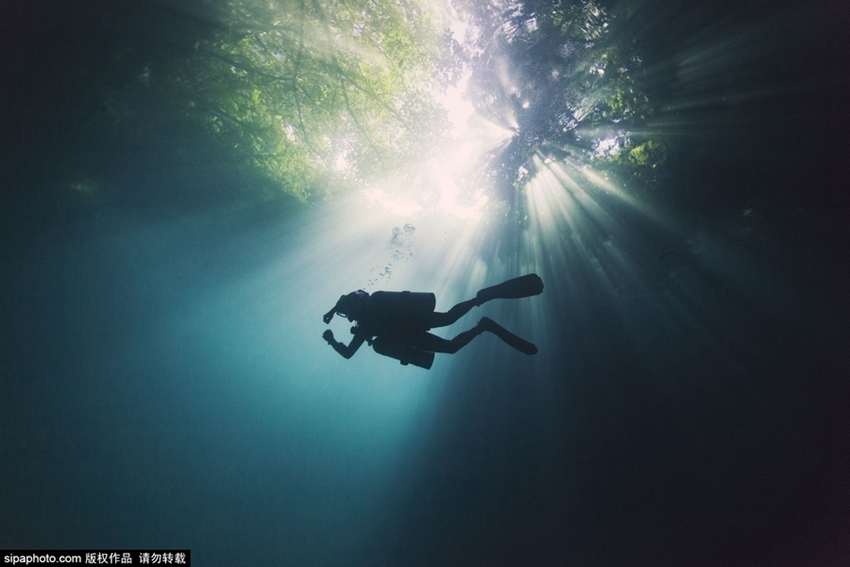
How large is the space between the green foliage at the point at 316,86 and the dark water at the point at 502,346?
1.14 m

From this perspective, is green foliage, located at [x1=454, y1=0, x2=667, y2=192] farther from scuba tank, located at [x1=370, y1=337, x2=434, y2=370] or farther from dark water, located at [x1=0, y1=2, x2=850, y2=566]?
scuba tank, located at [x1=370, y1=337, x2=434, y2=370]

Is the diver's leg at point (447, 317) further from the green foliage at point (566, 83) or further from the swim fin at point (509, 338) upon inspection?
the green foliage at point (566, 83)

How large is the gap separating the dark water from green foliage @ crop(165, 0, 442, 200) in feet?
3.74

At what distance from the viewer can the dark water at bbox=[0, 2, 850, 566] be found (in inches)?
252

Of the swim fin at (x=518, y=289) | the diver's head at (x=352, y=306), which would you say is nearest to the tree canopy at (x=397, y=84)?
the swim fin at (x=518, y=289)

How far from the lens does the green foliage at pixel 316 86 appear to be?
8094 millimetres

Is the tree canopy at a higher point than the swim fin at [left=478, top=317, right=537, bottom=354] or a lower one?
higher

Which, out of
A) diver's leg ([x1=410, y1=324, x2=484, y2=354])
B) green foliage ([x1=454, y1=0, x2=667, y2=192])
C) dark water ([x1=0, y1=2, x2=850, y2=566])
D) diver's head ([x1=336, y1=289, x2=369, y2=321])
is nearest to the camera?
diver's leg ([x1=410, y1=324, x2=484, y2=354])

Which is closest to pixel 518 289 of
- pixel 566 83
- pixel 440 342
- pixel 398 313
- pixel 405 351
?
pixel 440 342

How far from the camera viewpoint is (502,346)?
17.0 meters

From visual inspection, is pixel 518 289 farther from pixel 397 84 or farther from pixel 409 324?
pixel 397 84

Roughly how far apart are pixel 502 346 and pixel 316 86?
628 inches

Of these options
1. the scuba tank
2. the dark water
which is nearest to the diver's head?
the scuba tank

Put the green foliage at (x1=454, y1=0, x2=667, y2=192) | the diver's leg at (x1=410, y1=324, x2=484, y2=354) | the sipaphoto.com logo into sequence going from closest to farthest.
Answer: the diver's leg at (x1=410, y1=324, x2=484, y2=354), the sipaphoto.com logo, the green foliage at (x1=454, y1=0, x2=667, y2=192)
